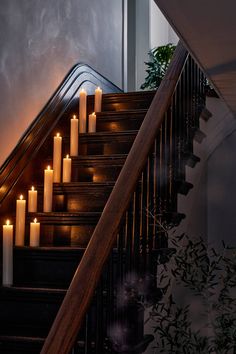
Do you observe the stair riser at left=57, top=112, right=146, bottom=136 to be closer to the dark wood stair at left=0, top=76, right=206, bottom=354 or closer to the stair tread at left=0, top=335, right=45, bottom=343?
the dark wood stair at left=0, top=76, right=206, bottom=354

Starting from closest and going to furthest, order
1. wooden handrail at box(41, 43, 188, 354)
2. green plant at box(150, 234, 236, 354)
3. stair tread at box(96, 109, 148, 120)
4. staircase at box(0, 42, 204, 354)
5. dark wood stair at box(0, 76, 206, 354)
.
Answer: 1. wooden handrail at box(41, 43, 188, 354)
2. staircase at box(0, 42, 204, 354)
3. dark wood stair at box(0, 76, 206, 354)
4. green plant at box(150, 234, 236, 354)
5. stair tread at box(96, 109, 148, 120)

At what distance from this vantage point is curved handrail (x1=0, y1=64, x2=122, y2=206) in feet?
12.7

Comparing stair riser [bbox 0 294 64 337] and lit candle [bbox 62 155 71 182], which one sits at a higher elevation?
lit candle [bbox 62 155 71 182]

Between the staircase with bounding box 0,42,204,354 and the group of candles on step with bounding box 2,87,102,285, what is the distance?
10 cm

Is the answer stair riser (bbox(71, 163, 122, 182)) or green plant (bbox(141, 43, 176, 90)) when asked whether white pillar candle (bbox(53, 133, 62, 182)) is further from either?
green plant (bbox(141, 43, 176, 90))

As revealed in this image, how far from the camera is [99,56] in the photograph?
5836mm

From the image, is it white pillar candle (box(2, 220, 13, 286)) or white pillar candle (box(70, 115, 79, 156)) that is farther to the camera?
white pillar candle (box(70, 115, 79, 156))

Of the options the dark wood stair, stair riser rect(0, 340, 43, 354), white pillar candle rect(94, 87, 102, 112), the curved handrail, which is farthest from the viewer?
white pillar candle rect(94, 87, 102, 112)

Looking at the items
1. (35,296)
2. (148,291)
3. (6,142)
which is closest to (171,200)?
(148,291)

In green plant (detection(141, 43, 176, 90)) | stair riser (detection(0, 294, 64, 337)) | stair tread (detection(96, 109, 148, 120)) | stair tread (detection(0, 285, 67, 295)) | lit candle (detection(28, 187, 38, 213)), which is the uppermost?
green plant (detection(141, 43, 176, 90))

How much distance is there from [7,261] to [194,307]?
200 cm

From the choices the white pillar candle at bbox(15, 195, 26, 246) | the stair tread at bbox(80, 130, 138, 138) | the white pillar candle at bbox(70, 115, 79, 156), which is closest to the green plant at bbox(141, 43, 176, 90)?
the stair tread at bbox(80, 130, 138, 138)

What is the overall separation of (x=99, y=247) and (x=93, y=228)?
150 centimetres

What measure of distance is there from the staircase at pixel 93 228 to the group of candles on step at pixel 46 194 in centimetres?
10
